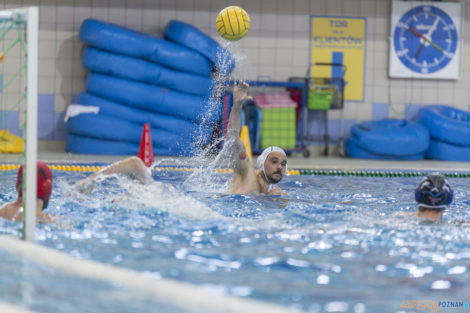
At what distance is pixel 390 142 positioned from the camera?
10445 mm

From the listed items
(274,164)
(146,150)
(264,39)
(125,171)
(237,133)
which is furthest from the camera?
Answer: (264,39)

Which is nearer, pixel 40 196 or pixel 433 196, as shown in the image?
pixel 40 196

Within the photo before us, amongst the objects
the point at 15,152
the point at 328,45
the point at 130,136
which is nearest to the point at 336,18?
the point at 328,45

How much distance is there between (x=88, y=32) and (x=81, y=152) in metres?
1.77

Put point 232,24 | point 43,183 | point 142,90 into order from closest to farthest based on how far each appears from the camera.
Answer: point 43,183
point 232,24
point 142,90

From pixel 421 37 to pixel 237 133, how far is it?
7214mm

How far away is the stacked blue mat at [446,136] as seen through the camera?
10609 millimetres

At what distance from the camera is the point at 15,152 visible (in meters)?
9.74

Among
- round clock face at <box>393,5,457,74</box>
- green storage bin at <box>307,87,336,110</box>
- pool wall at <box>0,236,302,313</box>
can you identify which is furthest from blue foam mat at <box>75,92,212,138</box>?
pool wall at <box>0,236,302,313</box>

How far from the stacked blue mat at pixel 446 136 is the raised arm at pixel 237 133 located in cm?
611

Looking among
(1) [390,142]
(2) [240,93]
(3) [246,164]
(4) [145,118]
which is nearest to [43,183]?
(2) [240,93]

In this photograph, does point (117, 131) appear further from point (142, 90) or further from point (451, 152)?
point (451, 152)

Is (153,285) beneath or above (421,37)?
beneath

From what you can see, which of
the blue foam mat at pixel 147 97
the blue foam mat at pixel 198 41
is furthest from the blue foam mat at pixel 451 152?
the blue foam mat at pixel 147 97
